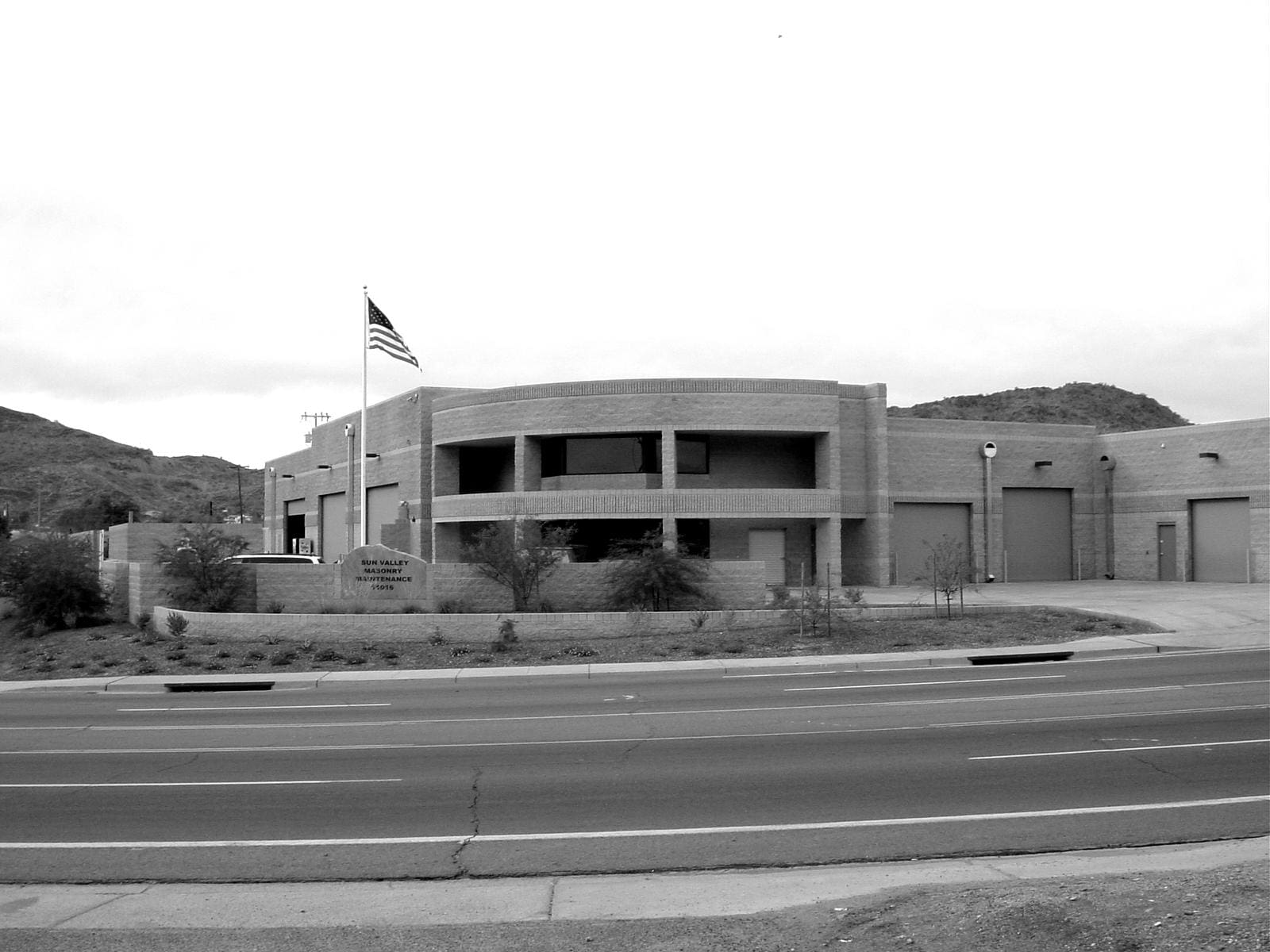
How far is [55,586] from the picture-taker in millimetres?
34844

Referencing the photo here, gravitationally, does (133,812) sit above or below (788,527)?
below

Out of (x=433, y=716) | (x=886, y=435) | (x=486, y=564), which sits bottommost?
(x=433, y=716)

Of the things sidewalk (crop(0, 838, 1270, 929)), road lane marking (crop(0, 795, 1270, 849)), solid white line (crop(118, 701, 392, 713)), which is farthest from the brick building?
sidewalk (crop(0, 838, 1270, 929))

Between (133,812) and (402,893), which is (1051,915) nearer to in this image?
(402,893)

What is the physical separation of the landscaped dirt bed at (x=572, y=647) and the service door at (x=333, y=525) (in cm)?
2568

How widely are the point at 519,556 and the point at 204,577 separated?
8534 millimetres

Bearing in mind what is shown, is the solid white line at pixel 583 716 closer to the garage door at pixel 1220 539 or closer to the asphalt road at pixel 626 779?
the asphalt road at pixel 626 779

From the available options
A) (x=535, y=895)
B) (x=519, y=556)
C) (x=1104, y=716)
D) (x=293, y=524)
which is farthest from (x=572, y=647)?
(x=293, y=524)

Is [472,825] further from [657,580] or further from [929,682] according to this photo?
[657,580]

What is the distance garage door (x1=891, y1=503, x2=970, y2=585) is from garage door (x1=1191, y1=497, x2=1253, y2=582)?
810 centimetres

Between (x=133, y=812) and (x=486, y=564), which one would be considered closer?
(x=133, y=812)

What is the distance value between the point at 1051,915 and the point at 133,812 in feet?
26.8

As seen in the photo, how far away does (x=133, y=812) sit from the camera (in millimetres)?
10641

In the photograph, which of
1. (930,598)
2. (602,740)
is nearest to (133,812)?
(602,740)
